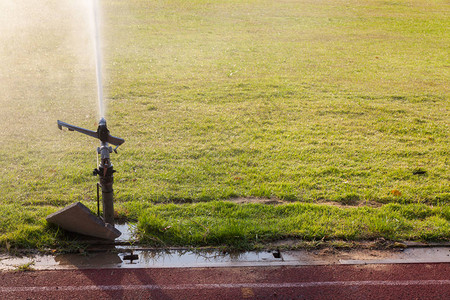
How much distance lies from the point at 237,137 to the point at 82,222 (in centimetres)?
325

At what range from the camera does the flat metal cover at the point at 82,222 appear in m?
4.31

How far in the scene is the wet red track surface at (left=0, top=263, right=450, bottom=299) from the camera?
384 centimetres

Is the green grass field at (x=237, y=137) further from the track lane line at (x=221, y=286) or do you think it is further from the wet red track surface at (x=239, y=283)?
the track lane line at (x=221, y=286)

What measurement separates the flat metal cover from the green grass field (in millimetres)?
185

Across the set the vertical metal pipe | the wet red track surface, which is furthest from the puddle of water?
the vertical metal pipe

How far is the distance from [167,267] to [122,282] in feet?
1.44

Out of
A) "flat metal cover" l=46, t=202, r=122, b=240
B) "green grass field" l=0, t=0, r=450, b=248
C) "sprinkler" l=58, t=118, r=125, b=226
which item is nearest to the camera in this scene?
"sprinkler" l=58, t=118, r=125, b=226

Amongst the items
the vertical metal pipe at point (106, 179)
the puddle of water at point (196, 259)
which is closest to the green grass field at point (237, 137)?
the puddle of water at point (196, 259)

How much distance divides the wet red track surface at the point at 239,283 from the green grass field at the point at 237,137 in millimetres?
457

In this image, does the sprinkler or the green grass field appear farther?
the green grass field

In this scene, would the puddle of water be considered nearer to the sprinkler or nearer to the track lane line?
the track lane line

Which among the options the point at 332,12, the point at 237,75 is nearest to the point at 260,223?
the point at 237,75

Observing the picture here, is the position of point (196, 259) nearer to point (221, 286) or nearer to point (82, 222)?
point (221, 286)

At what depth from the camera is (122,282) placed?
3965 mm
